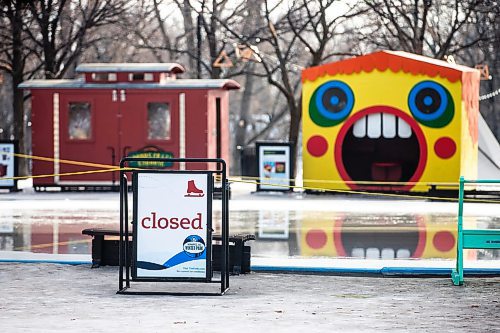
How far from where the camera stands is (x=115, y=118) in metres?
32.0

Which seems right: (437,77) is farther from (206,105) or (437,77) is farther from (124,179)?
(124,179)

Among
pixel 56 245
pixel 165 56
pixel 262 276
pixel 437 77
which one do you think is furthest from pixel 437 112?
pixel 165 56

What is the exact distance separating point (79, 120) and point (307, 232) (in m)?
13.6

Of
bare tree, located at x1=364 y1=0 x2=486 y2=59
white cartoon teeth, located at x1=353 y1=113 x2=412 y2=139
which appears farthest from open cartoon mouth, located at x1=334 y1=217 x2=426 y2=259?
bare tree, located at x1=364 y1=0 x2=486 y2=59

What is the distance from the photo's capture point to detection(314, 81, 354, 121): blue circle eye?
30.3 metres

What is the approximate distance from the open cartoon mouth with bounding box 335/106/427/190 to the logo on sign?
18.2 metres

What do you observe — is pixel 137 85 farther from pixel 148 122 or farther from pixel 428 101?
pixel 428 101

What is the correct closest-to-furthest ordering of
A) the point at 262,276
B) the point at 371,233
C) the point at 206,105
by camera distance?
1. the point at 262,276
2. the point at 371,233
3. the point at 206,105

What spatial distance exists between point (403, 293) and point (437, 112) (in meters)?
18.1

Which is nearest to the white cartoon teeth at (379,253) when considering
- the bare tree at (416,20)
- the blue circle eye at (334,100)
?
the blue circle eye at (334,100)

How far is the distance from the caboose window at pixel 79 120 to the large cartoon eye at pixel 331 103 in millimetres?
6081

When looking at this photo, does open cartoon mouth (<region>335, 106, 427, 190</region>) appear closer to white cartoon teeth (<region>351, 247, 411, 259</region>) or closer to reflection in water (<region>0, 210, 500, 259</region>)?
reflection in water (<region>0, 210, 500, 259</region>)

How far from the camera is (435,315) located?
33.8 ft

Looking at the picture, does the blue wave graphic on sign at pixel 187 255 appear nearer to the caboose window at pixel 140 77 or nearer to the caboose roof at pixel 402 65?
the caboose roof at pixel 402 65
